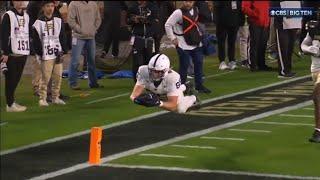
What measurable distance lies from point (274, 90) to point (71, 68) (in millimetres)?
4101

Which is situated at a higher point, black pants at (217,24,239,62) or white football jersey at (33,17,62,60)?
white football jersey at (33,17,62,60)

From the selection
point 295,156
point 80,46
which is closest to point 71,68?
point 80,46

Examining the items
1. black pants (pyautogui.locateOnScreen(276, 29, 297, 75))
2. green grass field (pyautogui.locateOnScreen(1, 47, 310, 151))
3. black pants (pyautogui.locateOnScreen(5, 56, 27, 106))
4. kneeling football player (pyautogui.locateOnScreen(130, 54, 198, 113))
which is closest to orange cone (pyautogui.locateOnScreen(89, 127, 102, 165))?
kneeling football player (pyautogui.locateOnScreen(130, 54, 198, 113))

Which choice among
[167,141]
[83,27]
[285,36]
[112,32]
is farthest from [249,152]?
[112,32]

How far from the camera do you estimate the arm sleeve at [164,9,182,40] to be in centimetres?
1449

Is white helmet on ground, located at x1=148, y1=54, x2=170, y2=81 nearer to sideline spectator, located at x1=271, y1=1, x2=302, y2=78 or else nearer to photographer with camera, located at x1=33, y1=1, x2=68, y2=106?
photographer with camera, located at x1=33, y1=1, x2=68, y2=106

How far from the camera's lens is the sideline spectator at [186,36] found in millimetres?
14562

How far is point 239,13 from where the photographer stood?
59.7ft

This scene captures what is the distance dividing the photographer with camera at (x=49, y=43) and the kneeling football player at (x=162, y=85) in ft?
16.8

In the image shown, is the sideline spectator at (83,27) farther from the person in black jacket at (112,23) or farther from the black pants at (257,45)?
the black pants at (257,45)

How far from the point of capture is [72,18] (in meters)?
15.8

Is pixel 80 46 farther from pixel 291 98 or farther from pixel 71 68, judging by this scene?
pixel 291 98

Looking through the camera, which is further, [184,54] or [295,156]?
[184,54]

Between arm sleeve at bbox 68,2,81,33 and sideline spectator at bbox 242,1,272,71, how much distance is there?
3.98 meters
